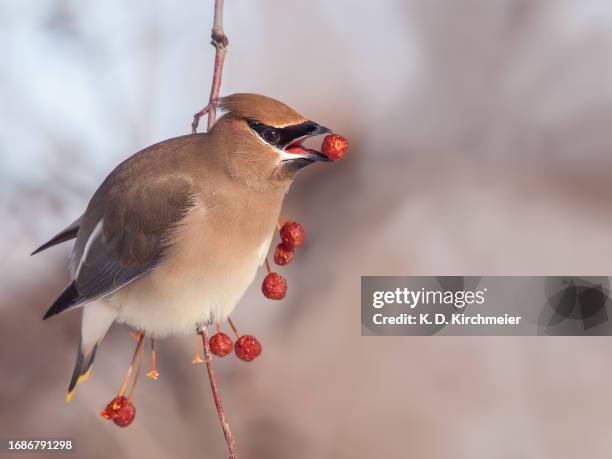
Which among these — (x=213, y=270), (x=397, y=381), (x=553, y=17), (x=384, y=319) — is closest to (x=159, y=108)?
Result: (x=213, y=270)

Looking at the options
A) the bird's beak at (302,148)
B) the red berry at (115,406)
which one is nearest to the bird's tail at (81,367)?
the red berry at (115,406)

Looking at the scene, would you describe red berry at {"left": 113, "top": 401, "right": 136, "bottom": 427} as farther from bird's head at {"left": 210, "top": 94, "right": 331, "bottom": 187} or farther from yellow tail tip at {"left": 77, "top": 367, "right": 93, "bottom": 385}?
bird's head at {"left": 210, "top": 94, "right": 331, "bottom": 187}

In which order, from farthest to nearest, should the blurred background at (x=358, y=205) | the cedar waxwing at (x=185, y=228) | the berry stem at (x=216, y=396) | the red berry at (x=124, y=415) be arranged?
the blurred background at (x=358, y=205) → the red berry at (x=124, y=415) → the cedar waxwing at (x=185, y=228) → the berry stem at (x=216, y=396)

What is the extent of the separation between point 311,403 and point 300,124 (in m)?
0.91

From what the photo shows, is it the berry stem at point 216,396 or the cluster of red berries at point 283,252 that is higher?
the cluster of red berries at point 283,252

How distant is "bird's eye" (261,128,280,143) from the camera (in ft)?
6.01

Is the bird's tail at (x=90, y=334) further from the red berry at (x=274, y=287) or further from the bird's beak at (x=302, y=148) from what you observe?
the bird's beak at (x=302, y=148)

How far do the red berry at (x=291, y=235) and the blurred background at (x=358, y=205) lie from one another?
30 centimetres

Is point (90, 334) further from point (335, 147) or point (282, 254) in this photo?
point (335, 147)

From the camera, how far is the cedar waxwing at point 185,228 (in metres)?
1.93

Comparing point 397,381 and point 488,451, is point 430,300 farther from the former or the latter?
point 488,451

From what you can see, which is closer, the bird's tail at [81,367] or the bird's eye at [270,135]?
the bird's eye at [270,135]

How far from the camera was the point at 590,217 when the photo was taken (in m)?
2.36

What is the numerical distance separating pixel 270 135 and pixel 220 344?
481mm
